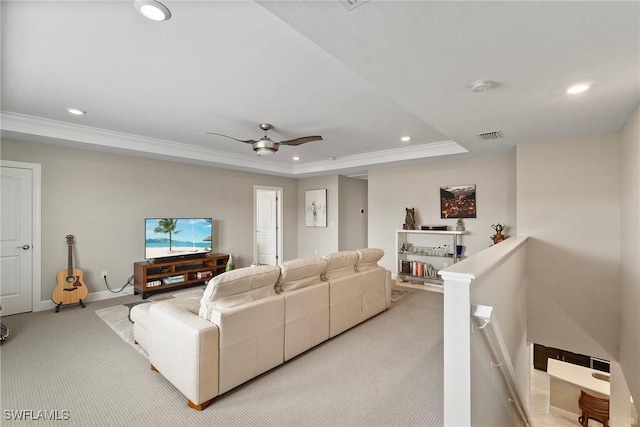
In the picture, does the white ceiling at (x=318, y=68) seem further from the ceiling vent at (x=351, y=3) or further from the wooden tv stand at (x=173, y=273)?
the wooden tv stand at (x=173, y=273)

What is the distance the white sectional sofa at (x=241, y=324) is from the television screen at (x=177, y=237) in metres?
2.41

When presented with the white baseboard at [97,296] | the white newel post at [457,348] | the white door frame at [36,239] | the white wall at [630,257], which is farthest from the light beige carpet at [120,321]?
the white wall at [630,257]

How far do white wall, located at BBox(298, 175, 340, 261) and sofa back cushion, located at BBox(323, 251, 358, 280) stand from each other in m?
3.49

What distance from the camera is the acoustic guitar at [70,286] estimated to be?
4176 millimetres

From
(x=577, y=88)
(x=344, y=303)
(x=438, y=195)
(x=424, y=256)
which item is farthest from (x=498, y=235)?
(x=344, y=303)

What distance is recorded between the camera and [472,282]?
1.54 m

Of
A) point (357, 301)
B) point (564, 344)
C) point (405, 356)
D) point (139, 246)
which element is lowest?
point (564, 344)

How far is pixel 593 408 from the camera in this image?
5609 millimetres

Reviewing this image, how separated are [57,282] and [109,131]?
7.78 feet

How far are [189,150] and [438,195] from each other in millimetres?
4682

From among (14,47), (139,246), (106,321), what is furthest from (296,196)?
(14,47)

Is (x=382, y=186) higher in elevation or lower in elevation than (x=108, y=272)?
higher

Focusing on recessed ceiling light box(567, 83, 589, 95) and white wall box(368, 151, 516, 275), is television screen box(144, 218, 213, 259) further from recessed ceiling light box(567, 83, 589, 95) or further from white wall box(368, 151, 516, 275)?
recessed ceiling light box(567, 83, 589, 95)

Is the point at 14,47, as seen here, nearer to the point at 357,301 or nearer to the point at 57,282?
the point at 57,282
